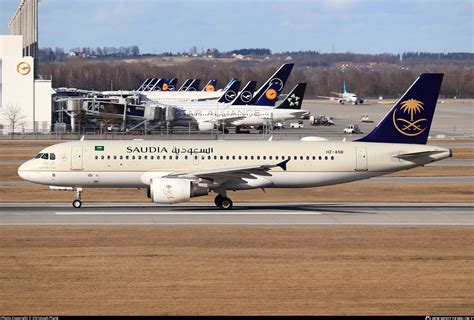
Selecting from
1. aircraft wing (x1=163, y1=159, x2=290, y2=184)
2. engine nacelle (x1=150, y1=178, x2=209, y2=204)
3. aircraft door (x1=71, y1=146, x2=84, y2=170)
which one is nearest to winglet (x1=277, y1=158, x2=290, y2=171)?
aircraft wing (x1=163, y1=159, x2=290, y2=184)

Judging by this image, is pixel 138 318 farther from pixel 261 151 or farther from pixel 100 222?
pixel 261 151

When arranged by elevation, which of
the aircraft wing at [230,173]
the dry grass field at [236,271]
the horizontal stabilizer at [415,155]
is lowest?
the dry grass field at [236,271]

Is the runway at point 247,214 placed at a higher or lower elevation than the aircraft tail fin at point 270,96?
lower

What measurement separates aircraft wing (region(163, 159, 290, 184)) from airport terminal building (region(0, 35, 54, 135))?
68.0 metres

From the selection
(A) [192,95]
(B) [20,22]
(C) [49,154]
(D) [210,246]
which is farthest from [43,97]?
(D) [210,246]

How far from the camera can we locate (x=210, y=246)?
38219 millimetres

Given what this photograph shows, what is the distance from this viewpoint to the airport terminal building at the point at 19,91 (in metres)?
113

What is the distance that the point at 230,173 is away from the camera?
47500 mm

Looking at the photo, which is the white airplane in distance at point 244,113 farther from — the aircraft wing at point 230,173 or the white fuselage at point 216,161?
the aircraft wing at point 230,173

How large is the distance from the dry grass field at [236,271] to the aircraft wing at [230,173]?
5257 millimetres

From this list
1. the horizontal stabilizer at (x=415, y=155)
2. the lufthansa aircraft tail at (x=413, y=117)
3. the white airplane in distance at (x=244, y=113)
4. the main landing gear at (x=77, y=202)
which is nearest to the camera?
the horizontal stabilizer at (x=415, y=155)

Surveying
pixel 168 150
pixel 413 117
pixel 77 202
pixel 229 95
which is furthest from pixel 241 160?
pixel 229 95

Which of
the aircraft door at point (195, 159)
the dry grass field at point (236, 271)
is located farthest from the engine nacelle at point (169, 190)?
the dry grass field at point (236, 271)

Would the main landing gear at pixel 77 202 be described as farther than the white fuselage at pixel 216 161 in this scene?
Yes
